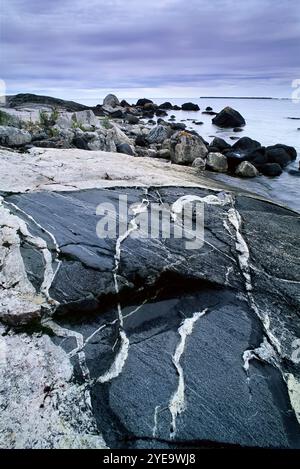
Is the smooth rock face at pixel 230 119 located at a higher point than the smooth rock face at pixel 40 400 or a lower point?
higher

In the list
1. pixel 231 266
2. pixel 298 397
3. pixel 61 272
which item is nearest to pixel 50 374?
pixel 61 272

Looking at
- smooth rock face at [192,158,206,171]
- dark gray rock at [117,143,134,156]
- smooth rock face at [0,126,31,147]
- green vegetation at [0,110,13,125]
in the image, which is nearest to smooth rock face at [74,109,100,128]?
green vegetation at [0,110,13,125]

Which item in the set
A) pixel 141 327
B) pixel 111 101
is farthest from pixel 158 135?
pixel 111 101

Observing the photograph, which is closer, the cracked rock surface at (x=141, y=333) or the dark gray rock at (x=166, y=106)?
the cracked rock surface at (x=141, y=333)

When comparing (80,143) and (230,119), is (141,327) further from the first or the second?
(230,119)

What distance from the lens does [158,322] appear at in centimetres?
439

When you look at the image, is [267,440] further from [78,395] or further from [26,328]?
[26,328]

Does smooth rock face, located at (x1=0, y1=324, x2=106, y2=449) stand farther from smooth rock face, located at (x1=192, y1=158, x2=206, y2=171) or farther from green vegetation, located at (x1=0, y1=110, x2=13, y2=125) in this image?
green vegetation, located at (x1=0, y1=110, x2=13, y2=125)

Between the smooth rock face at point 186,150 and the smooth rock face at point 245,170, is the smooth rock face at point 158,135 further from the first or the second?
the smooth rock face at point 245,170

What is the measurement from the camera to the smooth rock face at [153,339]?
3318mm

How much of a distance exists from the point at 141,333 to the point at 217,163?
36.7 ft

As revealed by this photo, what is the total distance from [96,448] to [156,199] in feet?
14.5

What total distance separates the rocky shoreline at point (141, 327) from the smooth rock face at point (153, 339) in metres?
0.01

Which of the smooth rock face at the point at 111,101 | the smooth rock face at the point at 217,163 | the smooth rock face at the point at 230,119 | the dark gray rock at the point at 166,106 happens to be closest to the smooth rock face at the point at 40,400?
the smooth rock face at the point at 217,163
